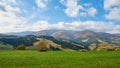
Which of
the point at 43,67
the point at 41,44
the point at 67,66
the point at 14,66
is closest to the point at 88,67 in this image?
the point at 67,66

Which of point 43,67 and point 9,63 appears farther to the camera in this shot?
point 9,63

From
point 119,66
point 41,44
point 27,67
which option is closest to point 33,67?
point 27,67

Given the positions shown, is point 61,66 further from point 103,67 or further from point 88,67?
point 103,67

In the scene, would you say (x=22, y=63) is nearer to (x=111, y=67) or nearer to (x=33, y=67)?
(x=33, y=67)

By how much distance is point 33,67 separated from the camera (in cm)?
2456

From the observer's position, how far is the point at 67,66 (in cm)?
2500

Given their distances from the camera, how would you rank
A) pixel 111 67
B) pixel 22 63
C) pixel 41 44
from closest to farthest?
1. pixel 111 67
2. pixel 22 63
3. pixel 41 44

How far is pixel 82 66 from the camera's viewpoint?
24938 millimetres

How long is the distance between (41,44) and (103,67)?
33596 millimetres

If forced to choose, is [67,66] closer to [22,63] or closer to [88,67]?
[88,67]

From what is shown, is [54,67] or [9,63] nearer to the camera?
[54,67]

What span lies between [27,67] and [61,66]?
3.81 meters

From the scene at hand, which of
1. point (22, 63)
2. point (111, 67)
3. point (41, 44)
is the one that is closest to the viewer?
point (111, 67)

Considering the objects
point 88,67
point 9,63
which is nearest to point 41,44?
point 9,63
